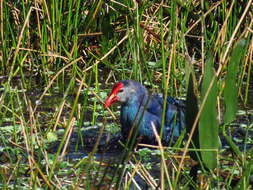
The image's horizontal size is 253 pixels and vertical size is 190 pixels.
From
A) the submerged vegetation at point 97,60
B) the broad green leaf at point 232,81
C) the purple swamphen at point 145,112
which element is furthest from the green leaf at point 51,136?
the broad green leaf at point 232,81

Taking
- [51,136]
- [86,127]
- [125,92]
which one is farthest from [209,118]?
[86,127]

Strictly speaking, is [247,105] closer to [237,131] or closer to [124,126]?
[237,131]

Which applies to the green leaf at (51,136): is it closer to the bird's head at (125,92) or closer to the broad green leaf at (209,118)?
the bird's head at (125,92)

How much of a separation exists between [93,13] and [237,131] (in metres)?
1.74

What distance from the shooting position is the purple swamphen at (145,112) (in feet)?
18.4

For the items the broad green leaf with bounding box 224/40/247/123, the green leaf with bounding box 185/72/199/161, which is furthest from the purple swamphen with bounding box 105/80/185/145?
the green leaf with bounding box 185/72/199/161

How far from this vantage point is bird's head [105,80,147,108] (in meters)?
5.74

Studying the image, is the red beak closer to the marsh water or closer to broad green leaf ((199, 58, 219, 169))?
the marsh water

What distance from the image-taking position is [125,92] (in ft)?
18.8

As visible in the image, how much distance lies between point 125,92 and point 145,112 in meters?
0.22

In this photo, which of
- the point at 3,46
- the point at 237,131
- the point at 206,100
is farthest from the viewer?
the point at 3,46

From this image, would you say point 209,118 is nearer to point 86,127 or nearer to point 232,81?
point 232,81

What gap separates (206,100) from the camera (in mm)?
3492

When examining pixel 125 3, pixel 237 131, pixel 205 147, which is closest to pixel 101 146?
pixel 237 131
